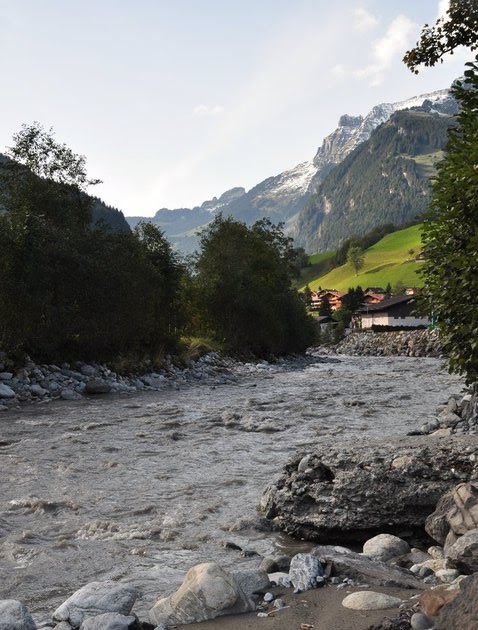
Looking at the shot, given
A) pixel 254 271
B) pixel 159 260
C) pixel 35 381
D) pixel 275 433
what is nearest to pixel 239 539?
pixel 275 433

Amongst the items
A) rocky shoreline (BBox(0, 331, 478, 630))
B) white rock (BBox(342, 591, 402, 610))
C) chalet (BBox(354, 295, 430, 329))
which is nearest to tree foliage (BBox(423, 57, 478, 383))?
rocky shoreline (BBox(0, 331, 478, 630))

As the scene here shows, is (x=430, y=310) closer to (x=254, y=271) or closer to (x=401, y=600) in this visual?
(x=401, y=600)

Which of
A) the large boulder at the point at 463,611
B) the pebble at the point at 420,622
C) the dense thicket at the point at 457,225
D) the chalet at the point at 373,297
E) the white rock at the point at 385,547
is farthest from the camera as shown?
the chalet at the point at 373,297

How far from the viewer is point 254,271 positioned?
79.4 metres

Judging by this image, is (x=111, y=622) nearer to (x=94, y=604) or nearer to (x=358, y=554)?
(x=94, y=604)

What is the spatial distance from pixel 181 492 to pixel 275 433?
683 cm

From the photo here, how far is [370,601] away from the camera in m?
5.28

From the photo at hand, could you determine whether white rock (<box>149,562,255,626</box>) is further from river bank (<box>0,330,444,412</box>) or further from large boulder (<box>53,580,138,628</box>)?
river bank (<box>0,330,444,412</box>)

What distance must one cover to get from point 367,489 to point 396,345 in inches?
3520

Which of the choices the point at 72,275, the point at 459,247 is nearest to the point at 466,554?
the point at 459,247

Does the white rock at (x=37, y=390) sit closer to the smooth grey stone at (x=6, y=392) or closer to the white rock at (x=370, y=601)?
the smooth grey stone at (x=6, y=392)

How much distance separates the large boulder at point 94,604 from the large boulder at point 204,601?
0.89 feet

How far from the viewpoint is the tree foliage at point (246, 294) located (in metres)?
66.7

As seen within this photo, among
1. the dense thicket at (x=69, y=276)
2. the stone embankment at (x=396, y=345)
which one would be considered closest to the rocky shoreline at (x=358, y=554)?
the dense thicket at (x=69, y=276)
